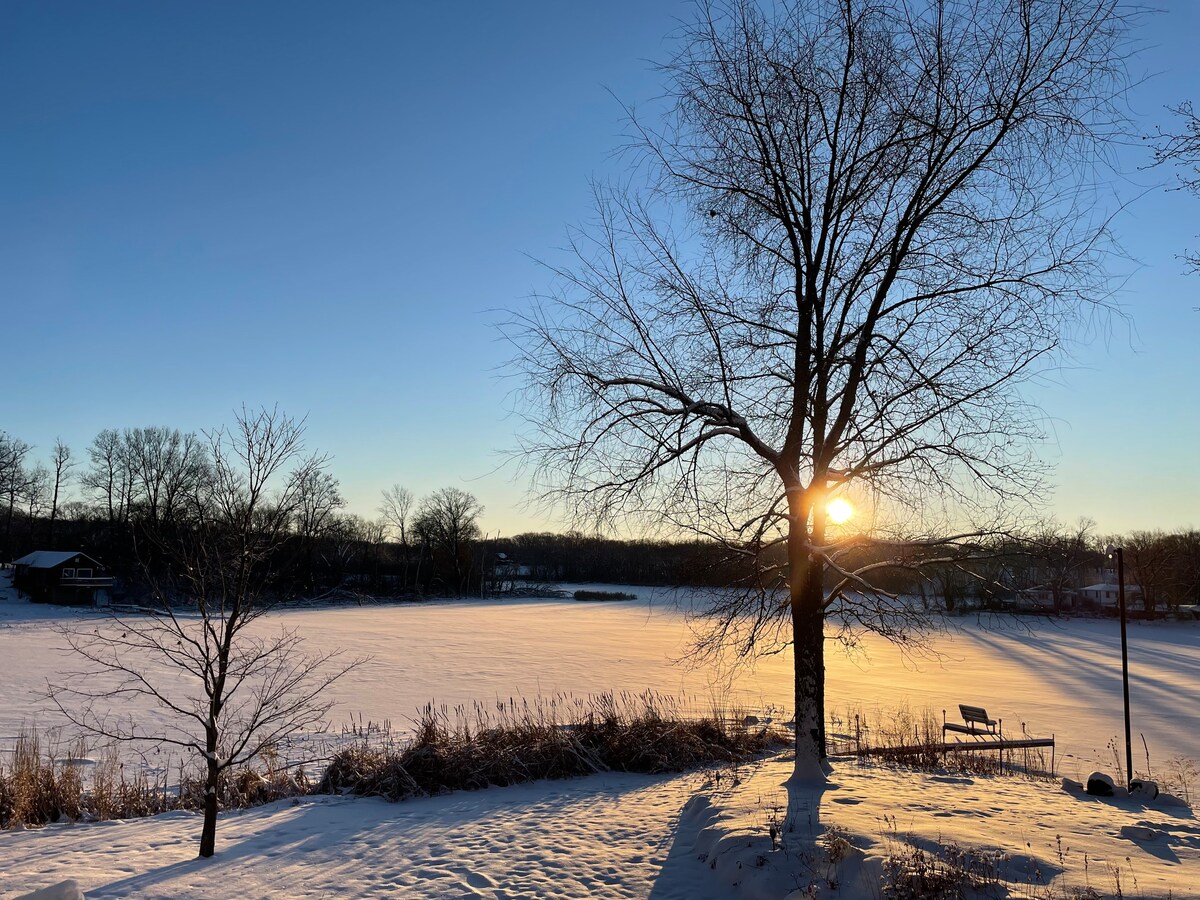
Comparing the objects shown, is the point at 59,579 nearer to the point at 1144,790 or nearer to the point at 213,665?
the point at 213,665

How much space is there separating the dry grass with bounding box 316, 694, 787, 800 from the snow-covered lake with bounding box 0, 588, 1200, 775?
4.85ft

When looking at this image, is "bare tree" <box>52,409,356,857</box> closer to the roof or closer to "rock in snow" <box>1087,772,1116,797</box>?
"rock in snow" <box>1087,772,1116,797</box>

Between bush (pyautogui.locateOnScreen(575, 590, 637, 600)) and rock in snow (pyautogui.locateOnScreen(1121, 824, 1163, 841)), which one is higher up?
rock in snow (pyautogui.locateOnScreen(1121, 824, 1163, 841))

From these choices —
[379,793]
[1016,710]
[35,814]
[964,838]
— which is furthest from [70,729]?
[1016,710]

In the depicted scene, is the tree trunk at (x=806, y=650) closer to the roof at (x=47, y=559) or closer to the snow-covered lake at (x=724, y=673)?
the snow-covered lake at (x=724, y=673)

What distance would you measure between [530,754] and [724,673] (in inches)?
268

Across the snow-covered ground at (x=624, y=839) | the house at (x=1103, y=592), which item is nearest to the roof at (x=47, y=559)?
the snow-covered ground at (x=624, y=839)

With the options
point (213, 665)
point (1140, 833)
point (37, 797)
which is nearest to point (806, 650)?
Result: point (1140, 833)

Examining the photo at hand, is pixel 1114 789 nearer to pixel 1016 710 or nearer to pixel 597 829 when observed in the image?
pixel 597 829

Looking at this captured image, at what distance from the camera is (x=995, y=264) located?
8172mm

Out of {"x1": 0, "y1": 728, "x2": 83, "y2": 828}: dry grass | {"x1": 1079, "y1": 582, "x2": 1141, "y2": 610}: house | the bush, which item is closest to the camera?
{"x1": 0, "y1": 728, "x2": 83, "y2": 828}: dry grass

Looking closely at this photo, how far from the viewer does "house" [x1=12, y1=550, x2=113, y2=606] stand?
54.2 meters

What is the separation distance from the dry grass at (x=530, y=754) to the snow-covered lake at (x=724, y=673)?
4.85 feet

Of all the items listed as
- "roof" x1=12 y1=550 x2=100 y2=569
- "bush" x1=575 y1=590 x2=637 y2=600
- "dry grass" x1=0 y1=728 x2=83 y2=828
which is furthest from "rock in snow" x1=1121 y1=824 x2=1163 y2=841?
"bush" x1=575 y1=590 x2=637 y2=600
